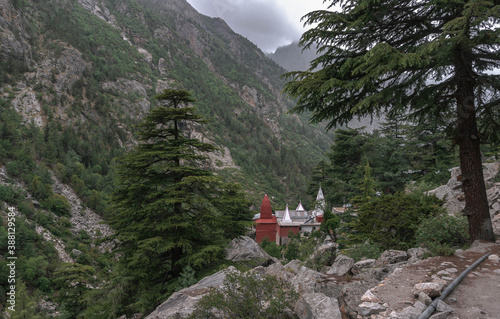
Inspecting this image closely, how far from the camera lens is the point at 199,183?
8914 millimetres

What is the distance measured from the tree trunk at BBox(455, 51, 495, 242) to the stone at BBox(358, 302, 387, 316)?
429 cm

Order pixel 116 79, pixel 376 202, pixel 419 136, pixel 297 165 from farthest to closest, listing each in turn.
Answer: pixel 297 165
pixel 116 79
pixel 419 136
pixel 376 202

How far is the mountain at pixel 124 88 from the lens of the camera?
5991cm

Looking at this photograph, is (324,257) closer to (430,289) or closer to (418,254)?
(418,254)

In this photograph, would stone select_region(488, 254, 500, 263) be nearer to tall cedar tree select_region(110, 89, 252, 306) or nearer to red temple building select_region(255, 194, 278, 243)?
tall cedar tree select_region(110, 89, 252, 306)

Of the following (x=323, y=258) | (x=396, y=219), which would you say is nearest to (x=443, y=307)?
(x=396, y=219)

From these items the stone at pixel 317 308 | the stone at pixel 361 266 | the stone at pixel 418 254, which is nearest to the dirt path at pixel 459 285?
the stone at pixel 418 254

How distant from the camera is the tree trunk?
552 centimetres

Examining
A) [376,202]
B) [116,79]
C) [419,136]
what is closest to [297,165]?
[116,79]

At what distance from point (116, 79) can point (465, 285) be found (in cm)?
10507

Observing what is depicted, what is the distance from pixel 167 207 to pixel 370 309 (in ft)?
24.7

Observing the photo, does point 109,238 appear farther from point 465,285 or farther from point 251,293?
point 465,285

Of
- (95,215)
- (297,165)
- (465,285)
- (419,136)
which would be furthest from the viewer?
(297,165)

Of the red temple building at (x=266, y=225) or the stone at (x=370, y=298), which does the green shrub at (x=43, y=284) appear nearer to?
the red temple building at (x=266, y=225)
